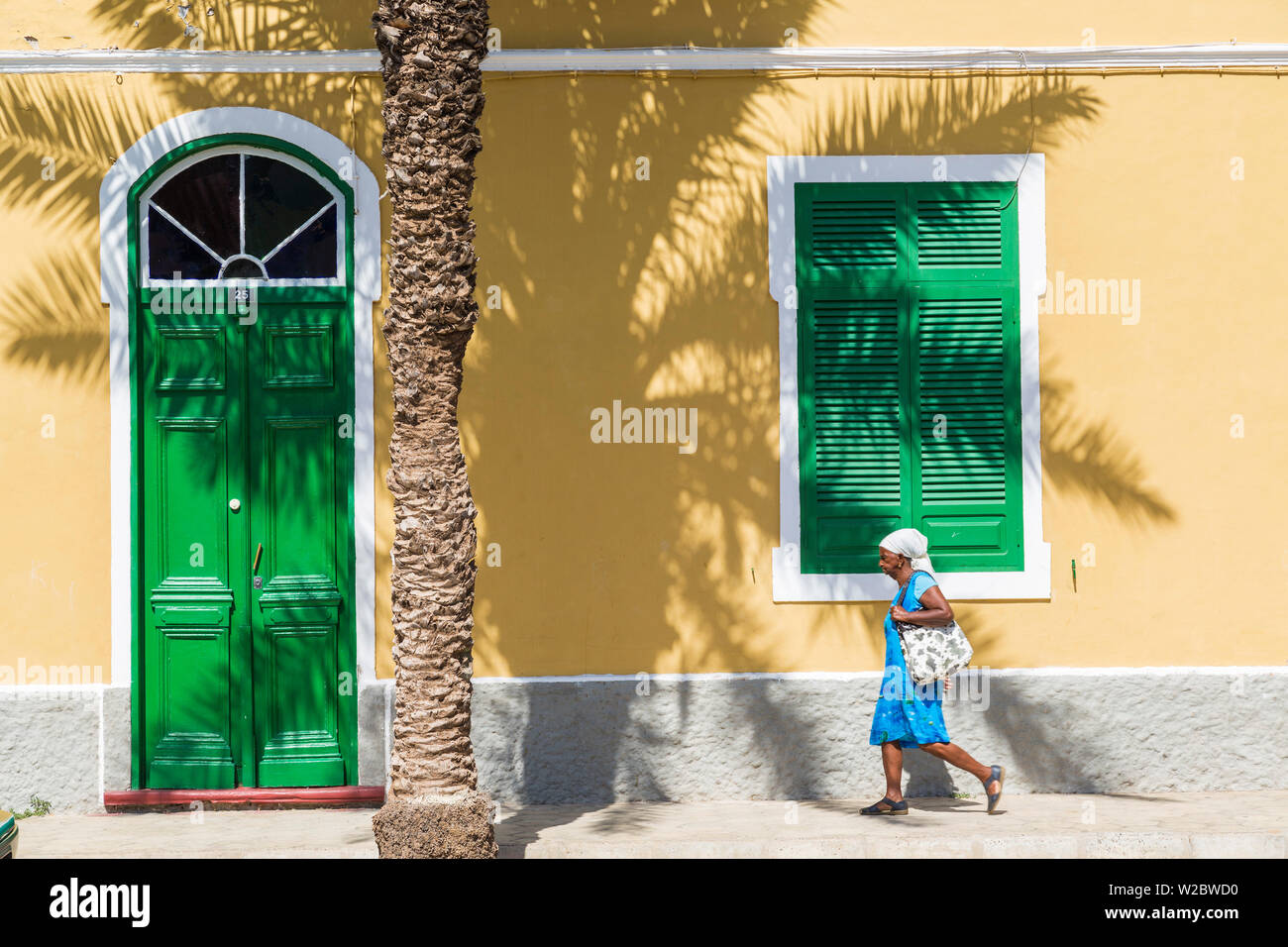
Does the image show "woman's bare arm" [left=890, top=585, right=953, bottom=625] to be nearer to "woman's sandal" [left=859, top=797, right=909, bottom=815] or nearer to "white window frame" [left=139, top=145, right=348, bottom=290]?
"woman's sandal" [left=859, top=797, right=909, bottom=815]

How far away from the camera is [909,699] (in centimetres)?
699

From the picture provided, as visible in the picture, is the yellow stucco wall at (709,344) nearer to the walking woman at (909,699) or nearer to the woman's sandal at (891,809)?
the walking woman at (909,699)

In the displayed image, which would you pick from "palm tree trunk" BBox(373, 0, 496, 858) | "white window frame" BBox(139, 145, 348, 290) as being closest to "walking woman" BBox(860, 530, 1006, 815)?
"palm tree trunk" BBox(373, 0, 496, 858)

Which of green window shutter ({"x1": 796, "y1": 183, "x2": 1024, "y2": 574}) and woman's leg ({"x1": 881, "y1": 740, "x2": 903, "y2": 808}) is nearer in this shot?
woman's leg ({"x1": 881, "y1": 740, "x2": 903, "y2": 808})

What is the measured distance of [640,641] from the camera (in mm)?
7719

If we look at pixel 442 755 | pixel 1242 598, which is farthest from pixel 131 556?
pixel 1242 598

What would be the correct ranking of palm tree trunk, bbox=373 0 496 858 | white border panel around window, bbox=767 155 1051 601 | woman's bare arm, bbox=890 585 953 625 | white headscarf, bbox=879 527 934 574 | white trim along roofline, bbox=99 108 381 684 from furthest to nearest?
white border panel around window, bbox=767 155 1051 601
white trim along roofline, bbox=99 108 381 684
white headscarf, bbox=879 527 934 574
woman's bare arm, bbox=890 585 953 625
palm tree trunk, bbox=373 0 496 858

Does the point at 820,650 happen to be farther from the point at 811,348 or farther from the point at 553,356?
the point at 553,356

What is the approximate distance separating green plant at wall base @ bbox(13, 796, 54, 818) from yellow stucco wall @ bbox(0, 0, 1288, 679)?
85 cm

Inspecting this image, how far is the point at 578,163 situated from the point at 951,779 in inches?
179

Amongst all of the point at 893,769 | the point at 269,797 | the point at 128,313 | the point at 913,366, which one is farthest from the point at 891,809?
the point at 128,313

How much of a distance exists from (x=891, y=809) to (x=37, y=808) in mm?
5200

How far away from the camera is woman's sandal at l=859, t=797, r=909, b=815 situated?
23.5 ft

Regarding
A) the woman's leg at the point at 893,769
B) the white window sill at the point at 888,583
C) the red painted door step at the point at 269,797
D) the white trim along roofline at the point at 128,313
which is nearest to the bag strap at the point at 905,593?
the white window sill at the point at 888,583
